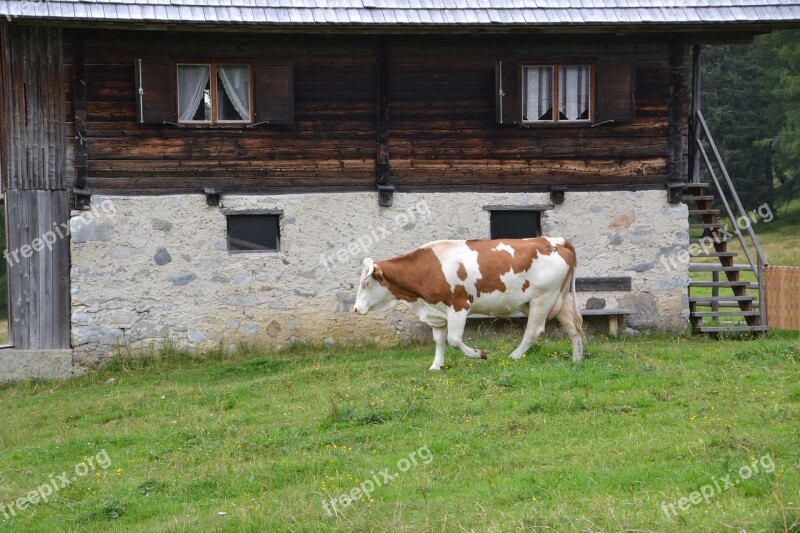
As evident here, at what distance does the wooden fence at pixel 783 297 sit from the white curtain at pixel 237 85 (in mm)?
8670

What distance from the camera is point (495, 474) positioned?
7.47 m

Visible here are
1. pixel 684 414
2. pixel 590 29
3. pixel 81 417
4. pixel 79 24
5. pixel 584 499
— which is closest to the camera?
pixel 584 499

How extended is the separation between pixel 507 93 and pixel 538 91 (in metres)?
0.63

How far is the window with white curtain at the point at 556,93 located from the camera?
50.9 feet

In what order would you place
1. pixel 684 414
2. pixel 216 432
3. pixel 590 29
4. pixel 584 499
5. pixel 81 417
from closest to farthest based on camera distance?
1. pixel 584 499
2. pixel 684 414
3. pixel 216 432
4. pixel 81 417
5. pixel 590 29

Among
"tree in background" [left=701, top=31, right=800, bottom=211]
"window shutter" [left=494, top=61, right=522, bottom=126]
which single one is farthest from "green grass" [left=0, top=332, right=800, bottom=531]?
"tree in background" [left=701, top=31, right=800, bottom=211]

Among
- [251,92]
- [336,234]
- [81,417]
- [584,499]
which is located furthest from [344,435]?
[251,92]

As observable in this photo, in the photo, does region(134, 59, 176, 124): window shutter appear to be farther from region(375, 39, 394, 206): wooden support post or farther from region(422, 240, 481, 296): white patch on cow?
region(422, 240, 481, 296): white patch on cow

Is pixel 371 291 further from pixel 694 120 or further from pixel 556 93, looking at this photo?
pixel 694 120

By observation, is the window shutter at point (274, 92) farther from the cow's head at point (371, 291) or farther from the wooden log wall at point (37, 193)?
the cow's head at point (371, 291)

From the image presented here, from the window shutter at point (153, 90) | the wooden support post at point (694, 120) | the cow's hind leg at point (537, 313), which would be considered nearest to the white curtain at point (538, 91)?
the wooden support post at point (694, 120)

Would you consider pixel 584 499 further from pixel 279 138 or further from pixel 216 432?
pixel 279 138

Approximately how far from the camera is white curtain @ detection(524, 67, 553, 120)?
15.5 m

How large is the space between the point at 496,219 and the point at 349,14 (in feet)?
12.4
